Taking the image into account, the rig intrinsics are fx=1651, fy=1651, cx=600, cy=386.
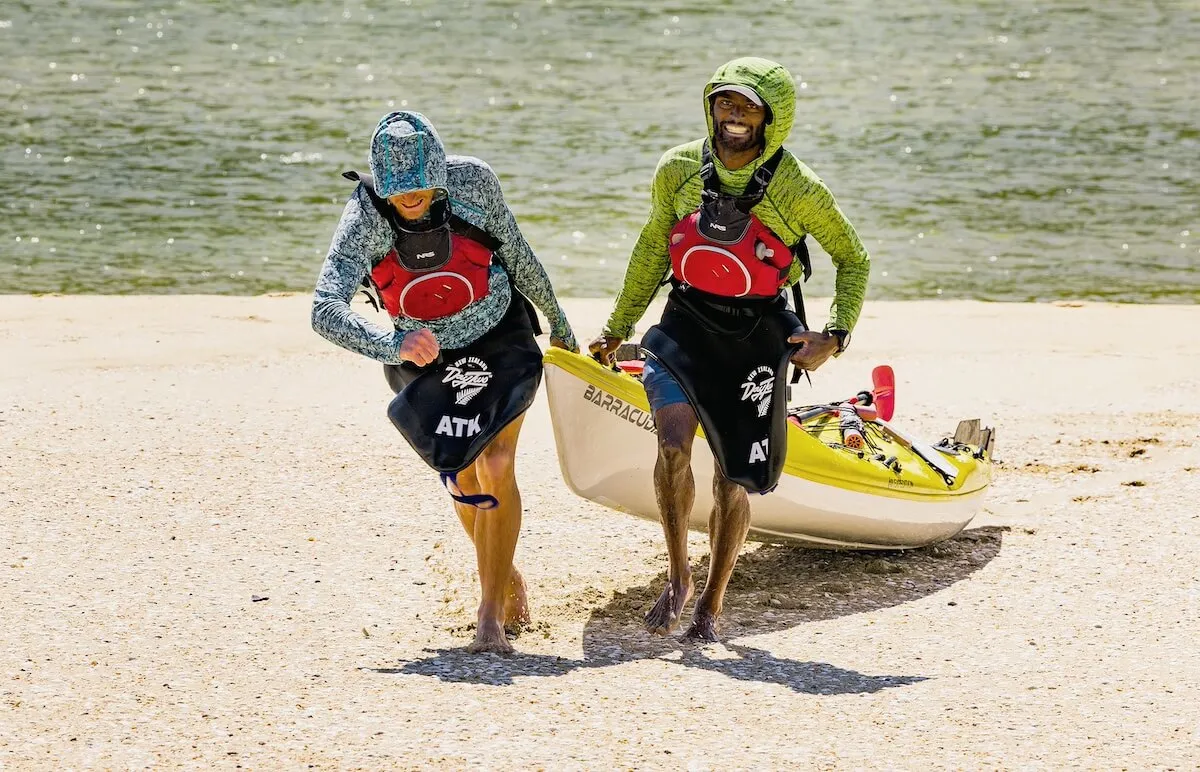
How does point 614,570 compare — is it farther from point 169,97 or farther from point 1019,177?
point 169,97

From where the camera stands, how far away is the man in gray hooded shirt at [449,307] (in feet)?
17.3

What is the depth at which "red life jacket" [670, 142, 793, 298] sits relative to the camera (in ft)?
18.5

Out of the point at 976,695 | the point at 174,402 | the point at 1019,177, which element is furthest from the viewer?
the point at 1019,177

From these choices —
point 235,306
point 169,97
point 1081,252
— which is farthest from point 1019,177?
point 169,97

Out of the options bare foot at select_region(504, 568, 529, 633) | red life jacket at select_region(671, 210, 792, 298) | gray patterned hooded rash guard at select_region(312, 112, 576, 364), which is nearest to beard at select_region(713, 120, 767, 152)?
red life jacket at select_region(671, 210, 792, 298)

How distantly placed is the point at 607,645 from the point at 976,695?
1.33 meters

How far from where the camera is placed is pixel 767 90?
217 inches

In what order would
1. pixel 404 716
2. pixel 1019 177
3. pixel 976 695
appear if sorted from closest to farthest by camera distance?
pixel 404 716
pixel 976 695
pixel 1019 177

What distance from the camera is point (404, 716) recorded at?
5109mm

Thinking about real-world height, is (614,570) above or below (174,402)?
above

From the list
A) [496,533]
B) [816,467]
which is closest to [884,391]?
[816,467]

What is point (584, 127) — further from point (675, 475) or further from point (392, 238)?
point (392, 238)

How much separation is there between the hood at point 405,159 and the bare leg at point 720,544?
4.93ft

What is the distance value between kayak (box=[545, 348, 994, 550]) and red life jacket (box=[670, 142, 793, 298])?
28.7 inches
